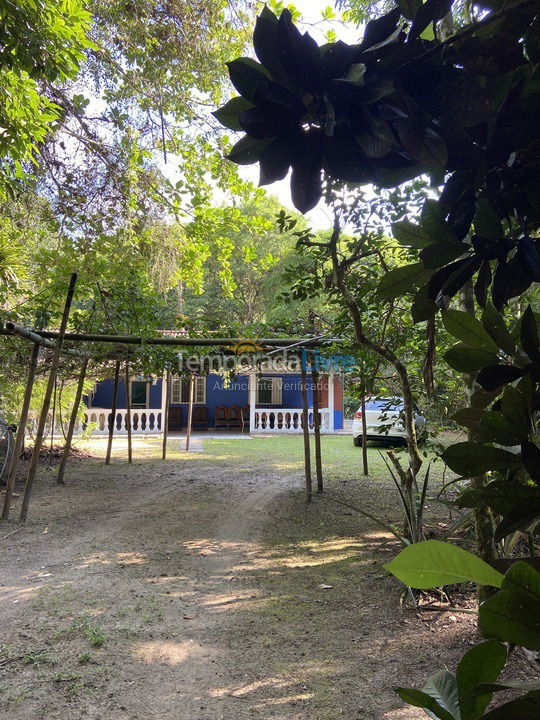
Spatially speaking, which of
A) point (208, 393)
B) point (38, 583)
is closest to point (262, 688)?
point (38, 583)

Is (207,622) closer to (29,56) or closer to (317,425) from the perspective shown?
(29,56)

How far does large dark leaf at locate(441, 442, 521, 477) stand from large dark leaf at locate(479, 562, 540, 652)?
0.18 m

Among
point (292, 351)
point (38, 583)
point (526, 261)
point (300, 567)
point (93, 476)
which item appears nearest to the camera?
point (526, 261)

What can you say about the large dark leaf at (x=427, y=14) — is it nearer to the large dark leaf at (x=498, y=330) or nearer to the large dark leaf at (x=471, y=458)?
the large dark leaf at (x=498, y=330)

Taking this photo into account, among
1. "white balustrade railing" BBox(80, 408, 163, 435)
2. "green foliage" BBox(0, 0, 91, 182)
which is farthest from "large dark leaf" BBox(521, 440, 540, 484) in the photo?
"white balustrade railing" BBox(80, 408, 163, 435)

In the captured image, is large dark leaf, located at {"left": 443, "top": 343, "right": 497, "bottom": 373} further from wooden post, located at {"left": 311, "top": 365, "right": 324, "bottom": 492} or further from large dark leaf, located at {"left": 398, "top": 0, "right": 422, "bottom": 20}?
wooden post, located at {"left": 311, "top": 365, "right": 324, "bottom": 492}

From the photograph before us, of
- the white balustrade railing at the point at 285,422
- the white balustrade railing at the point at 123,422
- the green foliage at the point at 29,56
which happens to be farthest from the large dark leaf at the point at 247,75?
the white balustrade railing at the point at 285,422

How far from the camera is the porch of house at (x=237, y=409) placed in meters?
16.9

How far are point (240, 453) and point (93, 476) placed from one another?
407 cm

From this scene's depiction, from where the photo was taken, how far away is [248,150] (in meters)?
0.66

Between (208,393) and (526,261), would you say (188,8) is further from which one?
(208,393)

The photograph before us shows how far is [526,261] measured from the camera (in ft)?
1.83

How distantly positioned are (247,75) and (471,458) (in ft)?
1.70

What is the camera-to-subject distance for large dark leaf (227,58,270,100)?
58cm
